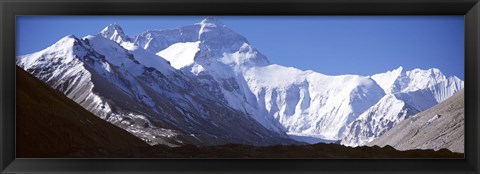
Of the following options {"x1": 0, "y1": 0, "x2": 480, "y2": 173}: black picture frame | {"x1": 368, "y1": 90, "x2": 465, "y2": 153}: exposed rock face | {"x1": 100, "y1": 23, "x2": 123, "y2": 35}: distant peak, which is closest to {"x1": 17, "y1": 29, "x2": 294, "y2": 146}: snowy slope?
{"x1": 368, "y1": 90, "x2": 465, "y2": 153}: exposed rock face

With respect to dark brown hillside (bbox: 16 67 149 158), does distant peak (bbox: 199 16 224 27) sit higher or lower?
higher

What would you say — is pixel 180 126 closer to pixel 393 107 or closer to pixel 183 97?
pixel 183 97

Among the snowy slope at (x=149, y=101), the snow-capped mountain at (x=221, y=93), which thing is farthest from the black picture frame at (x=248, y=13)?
the snowy slope at (x=149, y=101)

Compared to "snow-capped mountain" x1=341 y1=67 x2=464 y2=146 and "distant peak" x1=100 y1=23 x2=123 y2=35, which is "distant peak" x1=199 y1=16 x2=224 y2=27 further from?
"snow-capped mountain" x1=341 y1=67 x2=464 y2=146

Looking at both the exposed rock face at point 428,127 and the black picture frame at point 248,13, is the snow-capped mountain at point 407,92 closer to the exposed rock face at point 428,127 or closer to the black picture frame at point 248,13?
the exposed rock face at point 428,127

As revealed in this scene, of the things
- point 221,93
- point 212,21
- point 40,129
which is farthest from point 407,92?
point 221,93

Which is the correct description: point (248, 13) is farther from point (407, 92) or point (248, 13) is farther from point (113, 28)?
point (407, 92)
